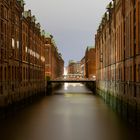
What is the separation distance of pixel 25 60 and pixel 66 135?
105ft

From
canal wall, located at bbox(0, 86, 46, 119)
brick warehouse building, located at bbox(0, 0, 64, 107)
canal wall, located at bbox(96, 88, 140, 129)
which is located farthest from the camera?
brick warehouse building, located at bbox(0, 0, 64, 107)

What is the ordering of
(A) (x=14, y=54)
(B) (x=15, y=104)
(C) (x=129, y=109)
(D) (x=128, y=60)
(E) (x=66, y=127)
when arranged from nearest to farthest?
(E) (x=66, y=127), (C) (x=129, y=109), (D) (x=128, y=60), (B) (x=15, y=104), (A) (x=14, y=54)

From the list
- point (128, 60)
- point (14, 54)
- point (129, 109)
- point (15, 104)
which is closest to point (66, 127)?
point (129, 109)

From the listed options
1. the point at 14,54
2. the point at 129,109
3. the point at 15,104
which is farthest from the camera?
the point at 14,54

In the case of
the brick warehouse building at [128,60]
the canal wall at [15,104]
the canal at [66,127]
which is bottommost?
the canal at [66,127]

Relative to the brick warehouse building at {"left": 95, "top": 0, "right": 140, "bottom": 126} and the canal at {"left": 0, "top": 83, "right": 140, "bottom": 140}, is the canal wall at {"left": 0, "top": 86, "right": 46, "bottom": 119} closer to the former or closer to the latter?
the canal at {"left": 0, "top": 83, "right": 140, "bottom": 140}

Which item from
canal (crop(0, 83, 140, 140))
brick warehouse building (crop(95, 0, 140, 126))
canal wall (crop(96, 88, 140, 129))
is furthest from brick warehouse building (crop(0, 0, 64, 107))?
brick warehouse building (crop(95, 0, 140, 126))

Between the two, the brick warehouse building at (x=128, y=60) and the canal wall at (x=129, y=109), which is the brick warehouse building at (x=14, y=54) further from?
the brick warehouse building at (x=128, y=60)

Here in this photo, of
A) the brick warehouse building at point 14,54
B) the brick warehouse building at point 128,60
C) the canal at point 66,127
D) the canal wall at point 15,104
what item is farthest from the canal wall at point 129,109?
the brick warehouse building at point 14,54

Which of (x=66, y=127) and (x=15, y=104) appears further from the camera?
(x=15, y=104)

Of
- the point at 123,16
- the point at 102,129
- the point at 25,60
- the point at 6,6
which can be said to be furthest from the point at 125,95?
the point at 25,60

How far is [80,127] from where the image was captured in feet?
107

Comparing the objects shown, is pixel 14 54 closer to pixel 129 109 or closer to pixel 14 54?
pixel 14 54

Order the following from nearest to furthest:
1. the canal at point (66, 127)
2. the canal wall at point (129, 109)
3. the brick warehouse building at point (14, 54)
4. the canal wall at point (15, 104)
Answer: the canal at point (66, 127) < the canal wall at point (129, 109) < the canal wall at point (15, 104) < the brick warehouse building at point (14, 54)
